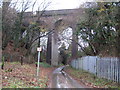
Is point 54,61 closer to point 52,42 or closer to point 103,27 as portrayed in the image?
point 52,42

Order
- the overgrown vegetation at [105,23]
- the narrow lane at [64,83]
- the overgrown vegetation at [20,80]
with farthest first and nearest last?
the overgrown vegetation at [105,23] → the narrow lane at [64,83] → the overgrown vegetation at [20,80]

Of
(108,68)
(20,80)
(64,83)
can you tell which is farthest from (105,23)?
(20,80)

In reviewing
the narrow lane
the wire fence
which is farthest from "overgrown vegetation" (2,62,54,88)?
the wire fence

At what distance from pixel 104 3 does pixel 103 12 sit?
0.74 meters

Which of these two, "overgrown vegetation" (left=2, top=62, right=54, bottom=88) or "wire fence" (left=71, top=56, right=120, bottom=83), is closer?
"overgrown vegetation" (left=2, top=62, right=54, bottom=88)

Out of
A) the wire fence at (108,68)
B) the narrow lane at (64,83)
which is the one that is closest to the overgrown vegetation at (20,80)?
the narrow lane at (64,83)

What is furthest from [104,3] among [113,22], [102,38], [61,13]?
[61,13]

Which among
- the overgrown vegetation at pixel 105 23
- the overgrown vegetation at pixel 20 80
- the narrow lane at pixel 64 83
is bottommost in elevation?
the narrow lane at pixel 64 83

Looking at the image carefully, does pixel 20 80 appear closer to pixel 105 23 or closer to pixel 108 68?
pixel 108 68

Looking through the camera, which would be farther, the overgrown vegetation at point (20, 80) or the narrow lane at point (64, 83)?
the narrow lane at point (64, 83)

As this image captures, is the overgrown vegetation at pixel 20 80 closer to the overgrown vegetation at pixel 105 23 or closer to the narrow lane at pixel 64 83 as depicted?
the narrow lane at pixel 64 83

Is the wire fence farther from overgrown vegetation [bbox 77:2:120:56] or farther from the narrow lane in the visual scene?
the narrow lane

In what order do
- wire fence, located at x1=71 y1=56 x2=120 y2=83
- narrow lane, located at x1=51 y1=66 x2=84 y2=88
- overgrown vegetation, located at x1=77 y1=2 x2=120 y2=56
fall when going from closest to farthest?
narrow lane, located at x1=51 y1=66 x2=84 y2=88, wire fence, located at x1=71 y1=56 x2=120 y2=83, overgrown vegetation, located at x1=77 y1=2 x2=120 y2=56

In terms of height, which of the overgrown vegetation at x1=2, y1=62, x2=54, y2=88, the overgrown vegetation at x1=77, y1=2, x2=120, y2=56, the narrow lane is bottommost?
the narrow lane
